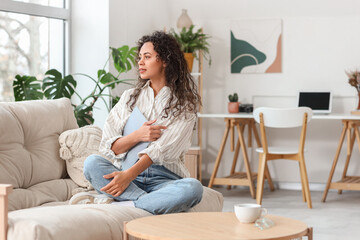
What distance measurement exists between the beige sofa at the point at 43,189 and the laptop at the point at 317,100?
2528mm

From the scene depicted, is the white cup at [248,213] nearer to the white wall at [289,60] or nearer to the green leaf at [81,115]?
the green leaf at [81,115]

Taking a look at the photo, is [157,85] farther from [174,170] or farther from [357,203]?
[357,203]

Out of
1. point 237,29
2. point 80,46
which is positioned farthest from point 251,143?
point 80,46

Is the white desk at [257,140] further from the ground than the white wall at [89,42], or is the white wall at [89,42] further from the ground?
the white wall at [89,42]

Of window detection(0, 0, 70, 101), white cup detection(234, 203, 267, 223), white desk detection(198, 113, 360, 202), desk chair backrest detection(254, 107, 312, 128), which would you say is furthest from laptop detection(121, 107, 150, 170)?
white desk detection(198, 113, 360, 202)

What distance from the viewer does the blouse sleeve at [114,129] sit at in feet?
9.08

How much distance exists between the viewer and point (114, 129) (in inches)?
111

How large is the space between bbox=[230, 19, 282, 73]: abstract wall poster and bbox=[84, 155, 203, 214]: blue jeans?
3088 mm

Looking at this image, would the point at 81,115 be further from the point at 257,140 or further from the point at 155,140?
the point at 257,140

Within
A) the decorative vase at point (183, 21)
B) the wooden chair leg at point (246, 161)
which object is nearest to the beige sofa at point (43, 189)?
the wooden chair leg at point (246, 161)

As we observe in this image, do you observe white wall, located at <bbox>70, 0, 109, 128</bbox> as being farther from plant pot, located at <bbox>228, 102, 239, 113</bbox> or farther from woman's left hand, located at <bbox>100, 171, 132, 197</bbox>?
woman's left hand, located at <bbox>100, 171, 132, 197</bbox>

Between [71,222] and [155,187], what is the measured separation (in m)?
0.66

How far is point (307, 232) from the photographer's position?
6.51ft

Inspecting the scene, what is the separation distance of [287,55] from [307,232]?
3.80 metres
